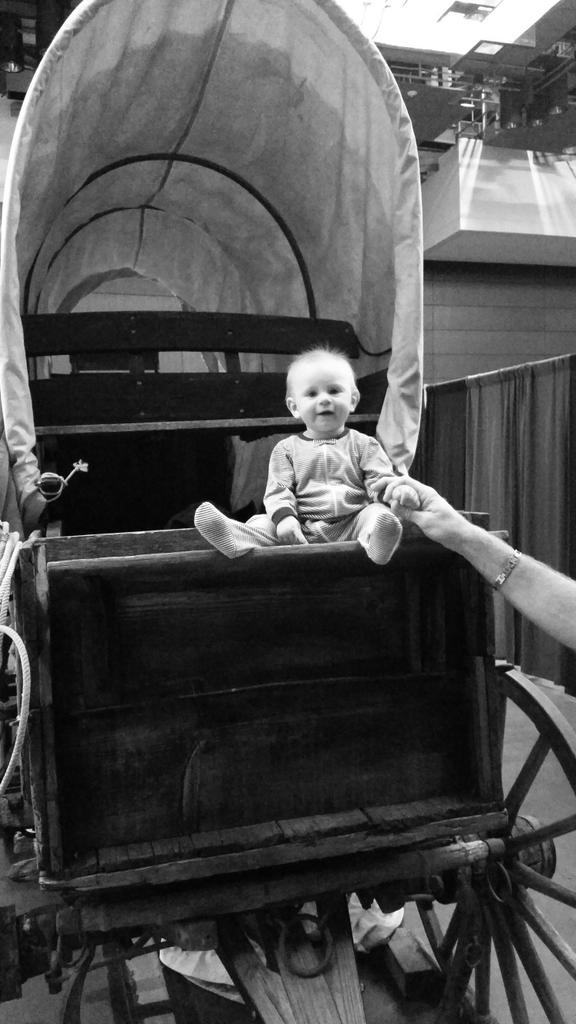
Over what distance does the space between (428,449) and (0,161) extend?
3854 mm

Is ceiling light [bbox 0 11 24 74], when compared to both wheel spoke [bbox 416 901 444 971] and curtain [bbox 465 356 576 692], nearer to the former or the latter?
curtain [bbox 465 356 576 692]

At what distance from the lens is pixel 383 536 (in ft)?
4.29

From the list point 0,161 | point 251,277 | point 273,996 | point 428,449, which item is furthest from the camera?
point 428,449

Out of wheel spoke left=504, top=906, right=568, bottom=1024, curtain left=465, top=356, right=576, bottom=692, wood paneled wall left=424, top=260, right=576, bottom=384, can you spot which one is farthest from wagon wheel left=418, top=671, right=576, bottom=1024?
wood paneled wall left=424, top=260, right=576, bottom=384

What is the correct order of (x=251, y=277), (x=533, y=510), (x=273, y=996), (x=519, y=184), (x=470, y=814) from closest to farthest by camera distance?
(x=273, y=996) < (x=470, y=814) < (x=251, y=277) < (x=533, y=510) < (x=519, y=184)

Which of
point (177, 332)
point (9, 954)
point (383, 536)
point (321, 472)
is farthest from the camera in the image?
point (177, 332)

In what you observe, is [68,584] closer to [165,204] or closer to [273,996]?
[273,996]

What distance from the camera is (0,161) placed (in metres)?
4.83

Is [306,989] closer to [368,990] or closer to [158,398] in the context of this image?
[368,990]

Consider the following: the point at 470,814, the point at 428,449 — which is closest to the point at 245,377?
the point at 470,814

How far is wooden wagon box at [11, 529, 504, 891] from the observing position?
4.31ft

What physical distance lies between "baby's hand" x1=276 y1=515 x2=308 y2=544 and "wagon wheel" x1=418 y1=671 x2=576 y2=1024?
2.77 ft

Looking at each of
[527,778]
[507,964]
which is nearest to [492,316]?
[527,778]

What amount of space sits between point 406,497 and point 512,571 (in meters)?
0.23
